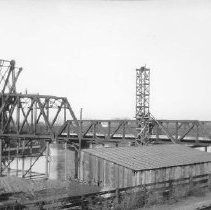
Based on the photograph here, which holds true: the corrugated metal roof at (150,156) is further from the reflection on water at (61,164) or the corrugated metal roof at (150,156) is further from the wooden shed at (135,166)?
the reflection on water at (61,164)

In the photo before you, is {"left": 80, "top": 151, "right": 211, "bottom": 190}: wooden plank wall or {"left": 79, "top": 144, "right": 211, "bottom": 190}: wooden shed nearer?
{"left": 80, "top": 151, "right": 211, "bottom": 190}: wooden plank wall

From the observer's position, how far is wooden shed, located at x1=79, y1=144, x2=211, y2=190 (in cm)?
1977

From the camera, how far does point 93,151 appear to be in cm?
2183

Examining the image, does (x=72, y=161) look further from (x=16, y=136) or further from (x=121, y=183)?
(x=121, y=183)

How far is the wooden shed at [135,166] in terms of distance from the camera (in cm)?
1977

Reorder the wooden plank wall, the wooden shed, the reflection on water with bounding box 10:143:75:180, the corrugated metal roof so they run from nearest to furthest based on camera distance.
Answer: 1. the wooden plank wall
2. the wooden shed
3. the corrugated metal roof
4. the reflection on water with bounding box 10:143:75:180

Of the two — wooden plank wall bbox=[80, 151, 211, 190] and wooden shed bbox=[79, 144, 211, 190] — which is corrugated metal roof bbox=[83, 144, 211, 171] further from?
wooden plank wall bbox=[80, 151, 211, 190]

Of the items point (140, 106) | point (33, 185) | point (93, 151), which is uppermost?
point (140, 106)

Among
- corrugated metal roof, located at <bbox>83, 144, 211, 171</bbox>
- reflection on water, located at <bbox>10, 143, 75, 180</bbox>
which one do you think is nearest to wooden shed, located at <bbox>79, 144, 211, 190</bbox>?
corrugated metal roof, located at <bbox>83, 144, 211, 171</bbox>

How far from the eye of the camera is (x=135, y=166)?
19.9 m

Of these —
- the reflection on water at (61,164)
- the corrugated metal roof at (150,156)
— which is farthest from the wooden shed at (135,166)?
the reflection on water at (61,164)

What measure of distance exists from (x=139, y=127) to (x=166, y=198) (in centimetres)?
→ 1527

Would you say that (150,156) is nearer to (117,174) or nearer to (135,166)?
(135,166)

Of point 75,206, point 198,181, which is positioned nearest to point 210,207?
point 198,181
